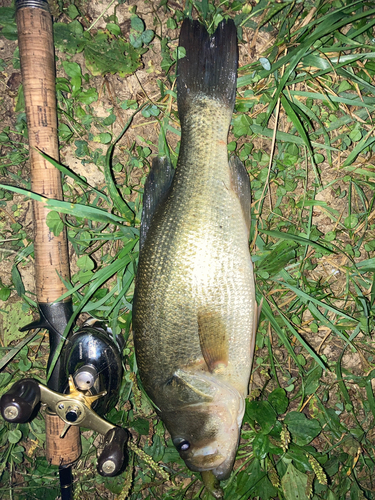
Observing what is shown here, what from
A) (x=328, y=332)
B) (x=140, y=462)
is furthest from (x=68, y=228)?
(x=328, y=332)

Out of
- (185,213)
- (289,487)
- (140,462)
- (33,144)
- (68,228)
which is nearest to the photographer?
(185,213)

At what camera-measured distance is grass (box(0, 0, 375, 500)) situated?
232 cm

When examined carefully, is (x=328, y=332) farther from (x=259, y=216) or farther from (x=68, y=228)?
(x=68, y=228)

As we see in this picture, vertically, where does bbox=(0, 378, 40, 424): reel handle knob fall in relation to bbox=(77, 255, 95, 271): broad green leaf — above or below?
below

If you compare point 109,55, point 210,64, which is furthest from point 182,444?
point 109,55

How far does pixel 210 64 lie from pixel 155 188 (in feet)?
2.81

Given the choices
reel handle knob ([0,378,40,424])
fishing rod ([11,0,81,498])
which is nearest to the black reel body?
fishing rod ([11,0,81,498])

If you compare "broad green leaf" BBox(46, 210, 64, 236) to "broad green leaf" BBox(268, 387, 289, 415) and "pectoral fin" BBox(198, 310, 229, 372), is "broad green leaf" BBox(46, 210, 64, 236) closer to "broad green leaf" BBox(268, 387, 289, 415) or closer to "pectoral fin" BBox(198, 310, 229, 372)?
"pectoral fin" BBox(198, 310, 229, 372)

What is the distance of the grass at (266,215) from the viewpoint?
2316 mm

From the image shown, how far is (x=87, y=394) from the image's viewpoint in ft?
6.86

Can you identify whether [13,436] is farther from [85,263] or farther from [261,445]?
[261,445]

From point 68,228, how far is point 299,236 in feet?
5.41

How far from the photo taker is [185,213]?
1987 millimetres

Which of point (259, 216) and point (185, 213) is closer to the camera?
point (185, 213)
